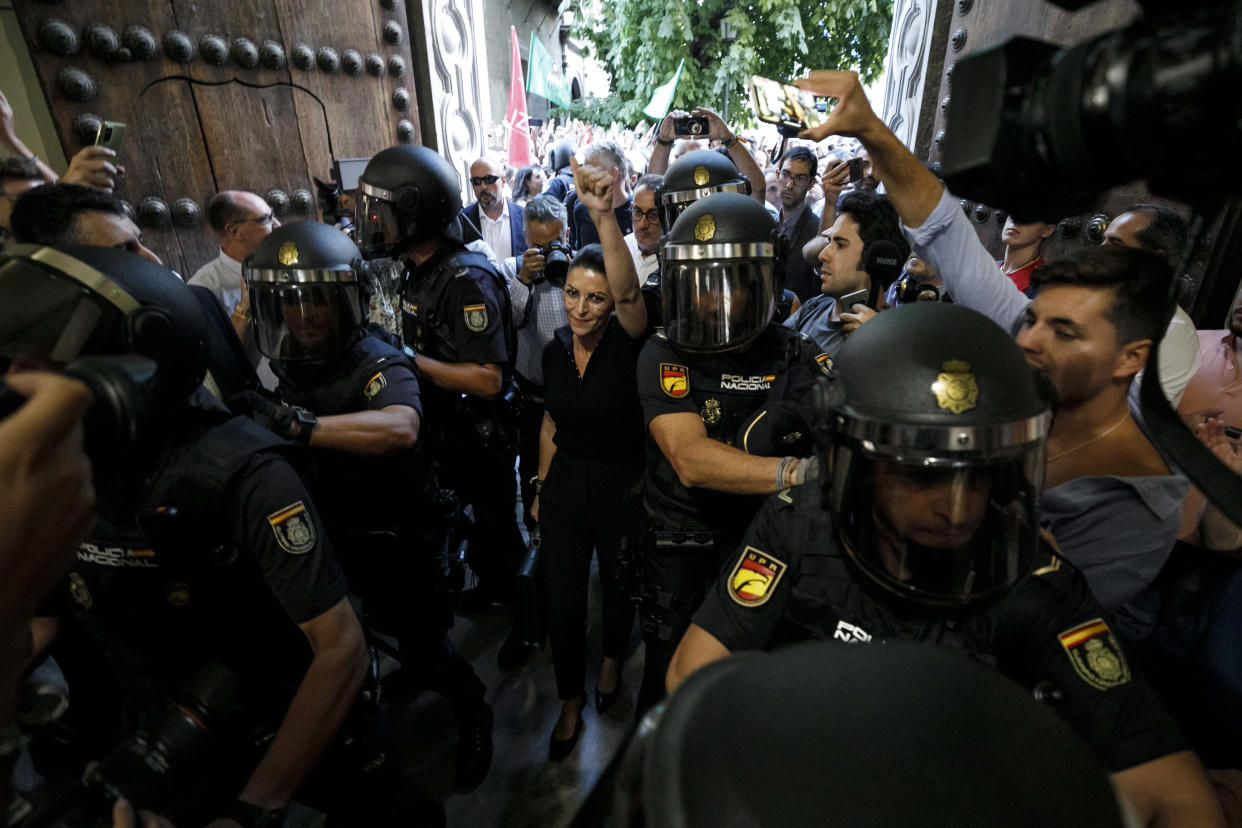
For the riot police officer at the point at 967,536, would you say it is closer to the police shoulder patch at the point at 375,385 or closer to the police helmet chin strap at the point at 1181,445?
the police helmet chin strap at the point at 1181,445

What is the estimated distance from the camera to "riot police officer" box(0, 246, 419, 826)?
130cm

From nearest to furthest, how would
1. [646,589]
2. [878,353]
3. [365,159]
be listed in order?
[878,353] → [646,589] → [365,159]

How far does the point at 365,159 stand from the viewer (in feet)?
12.0

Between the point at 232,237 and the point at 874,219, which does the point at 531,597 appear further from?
the point at 232,237

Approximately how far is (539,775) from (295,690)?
1371 mm

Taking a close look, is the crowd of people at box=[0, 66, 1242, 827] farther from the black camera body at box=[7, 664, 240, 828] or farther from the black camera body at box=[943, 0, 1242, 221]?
the black camera body at box=[943, 0, 1242, 221]

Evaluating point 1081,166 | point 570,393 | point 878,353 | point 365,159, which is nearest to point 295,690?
point 570,393

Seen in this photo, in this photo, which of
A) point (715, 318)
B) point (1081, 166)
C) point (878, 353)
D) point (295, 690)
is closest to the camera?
point (1081, 166)

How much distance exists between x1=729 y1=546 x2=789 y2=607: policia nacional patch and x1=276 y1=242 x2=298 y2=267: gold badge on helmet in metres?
1.93

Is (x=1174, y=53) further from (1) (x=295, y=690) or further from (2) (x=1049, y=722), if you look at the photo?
(1) (x=295, y=690)

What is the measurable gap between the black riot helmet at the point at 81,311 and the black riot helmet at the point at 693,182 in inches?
96.3

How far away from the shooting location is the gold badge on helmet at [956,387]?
111cm

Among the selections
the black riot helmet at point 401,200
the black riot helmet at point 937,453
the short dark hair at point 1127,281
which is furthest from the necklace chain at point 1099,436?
the black riot helmet at point 401,200

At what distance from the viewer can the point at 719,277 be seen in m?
2.04
